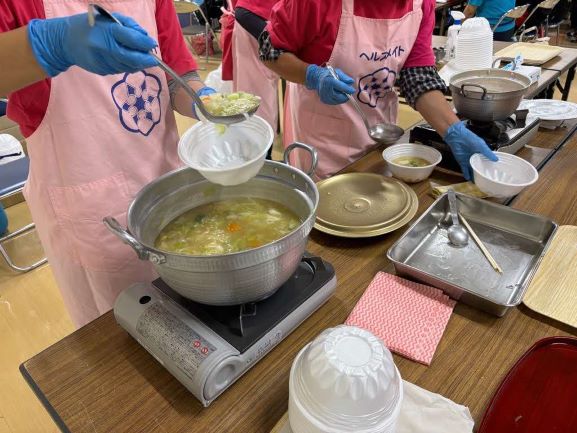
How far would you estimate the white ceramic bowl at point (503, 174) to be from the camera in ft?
4.29

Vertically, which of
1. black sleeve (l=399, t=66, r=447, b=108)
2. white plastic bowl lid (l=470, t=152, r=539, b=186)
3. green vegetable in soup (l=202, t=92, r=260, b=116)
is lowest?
white plastic bowl lid (l=470, t=152, r=539, b=186)

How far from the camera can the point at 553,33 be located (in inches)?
285

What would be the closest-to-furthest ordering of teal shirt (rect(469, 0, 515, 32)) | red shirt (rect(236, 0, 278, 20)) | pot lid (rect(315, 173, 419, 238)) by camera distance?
pot lid (rect(315, 173, 419, 238)) → red shirt (rect(236, 0, 278, 20)) → teal shirt (rect(469, 0, 515, 32))

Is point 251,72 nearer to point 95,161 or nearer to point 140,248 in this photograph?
point 95,161

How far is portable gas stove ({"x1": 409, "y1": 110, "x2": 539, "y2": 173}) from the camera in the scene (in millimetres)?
1618

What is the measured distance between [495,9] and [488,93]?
3243 mm

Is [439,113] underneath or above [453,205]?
above

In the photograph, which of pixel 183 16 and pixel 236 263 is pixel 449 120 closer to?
pixel 236 263

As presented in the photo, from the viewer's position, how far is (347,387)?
2.01 feet

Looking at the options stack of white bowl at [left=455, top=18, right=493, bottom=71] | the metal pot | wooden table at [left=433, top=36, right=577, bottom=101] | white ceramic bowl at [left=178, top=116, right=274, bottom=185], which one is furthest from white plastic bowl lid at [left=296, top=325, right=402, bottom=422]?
stack of white bowl at [left=455, top=18, right=493, bottom=71]

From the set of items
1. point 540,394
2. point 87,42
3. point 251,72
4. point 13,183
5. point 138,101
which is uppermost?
point 87,42

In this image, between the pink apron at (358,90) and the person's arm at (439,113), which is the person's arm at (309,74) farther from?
the person's arm at (439,113)

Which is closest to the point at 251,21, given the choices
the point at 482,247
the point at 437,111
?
the point at 437,111

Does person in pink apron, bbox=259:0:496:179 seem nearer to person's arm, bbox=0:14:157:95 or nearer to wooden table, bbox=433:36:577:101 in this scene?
person's arm, bbox=0:14:157:95
